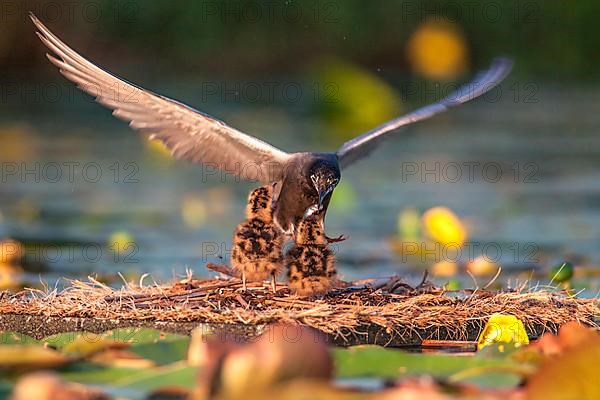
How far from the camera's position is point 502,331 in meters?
6.45

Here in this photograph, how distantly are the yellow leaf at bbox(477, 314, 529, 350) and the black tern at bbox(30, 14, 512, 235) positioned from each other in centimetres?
121

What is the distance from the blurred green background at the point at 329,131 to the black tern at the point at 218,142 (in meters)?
0.83

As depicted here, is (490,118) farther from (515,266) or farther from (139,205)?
(515,266)

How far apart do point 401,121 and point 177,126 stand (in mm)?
1296

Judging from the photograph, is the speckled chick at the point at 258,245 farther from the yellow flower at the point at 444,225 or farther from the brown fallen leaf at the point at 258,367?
the yellow flower at the point at 444,225

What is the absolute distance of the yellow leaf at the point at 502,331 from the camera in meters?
6.39

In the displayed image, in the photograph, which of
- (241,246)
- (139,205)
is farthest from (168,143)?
(139,205)

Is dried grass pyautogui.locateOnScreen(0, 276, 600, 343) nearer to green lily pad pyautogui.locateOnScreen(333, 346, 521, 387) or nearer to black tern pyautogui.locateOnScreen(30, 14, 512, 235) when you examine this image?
black tern pyautogui.locateOnScreen(30, 14, 512, 235)

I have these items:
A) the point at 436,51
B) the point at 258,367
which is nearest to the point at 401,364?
the point at 258,367

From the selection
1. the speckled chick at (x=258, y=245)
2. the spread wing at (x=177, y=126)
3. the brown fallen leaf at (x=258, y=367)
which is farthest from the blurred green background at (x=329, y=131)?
the brown fallen leaf at (x=258, y=367)

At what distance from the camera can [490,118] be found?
24.3 m

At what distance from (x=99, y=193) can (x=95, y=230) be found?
2.96 metres

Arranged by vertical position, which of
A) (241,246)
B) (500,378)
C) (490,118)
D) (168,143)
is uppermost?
(490,118)

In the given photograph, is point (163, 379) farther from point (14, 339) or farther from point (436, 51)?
point (436, 51)
